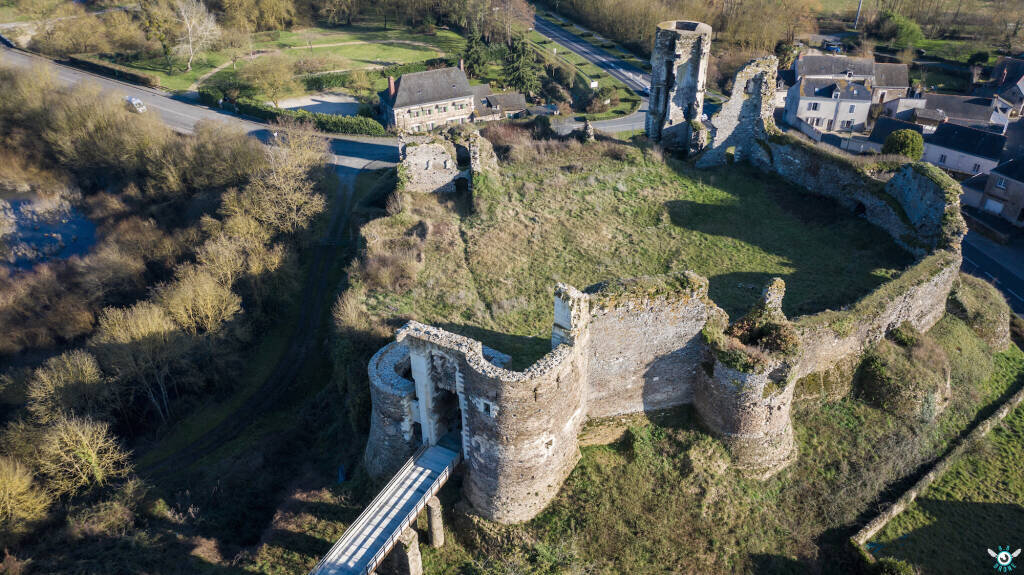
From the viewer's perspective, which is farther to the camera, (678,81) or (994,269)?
(994,269)

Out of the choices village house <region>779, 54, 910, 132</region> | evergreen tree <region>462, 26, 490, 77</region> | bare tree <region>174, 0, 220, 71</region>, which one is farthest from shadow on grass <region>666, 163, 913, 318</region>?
bare tree <region>174, 0, 220, 71</region>

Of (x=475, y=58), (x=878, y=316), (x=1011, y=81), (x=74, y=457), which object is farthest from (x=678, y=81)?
(x=1011, y=81)

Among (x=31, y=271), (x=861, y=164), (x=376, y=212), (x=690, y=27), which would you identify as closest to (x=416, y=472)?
(x=376, y=212)

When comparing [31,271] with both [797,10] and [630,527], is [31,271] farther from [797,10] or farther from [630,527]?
[797,10]

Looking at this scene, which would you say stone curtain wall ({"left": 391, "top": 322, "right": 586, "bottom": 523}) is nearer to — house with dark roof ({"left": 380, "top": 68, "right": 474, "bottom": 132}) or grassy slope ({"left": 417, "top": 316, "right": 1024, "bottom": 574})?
grassy slope ({"left": 417, "top": 316, "right": 1024, "bottom": 574})

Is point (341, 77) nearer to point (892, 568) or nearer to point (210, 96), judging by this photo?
point (210, 96)

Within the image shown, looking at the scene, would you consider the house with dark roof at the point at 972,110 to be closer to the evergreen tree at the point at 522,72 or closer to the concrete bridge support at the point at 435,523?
the evergreen tree at the point at 522,72
